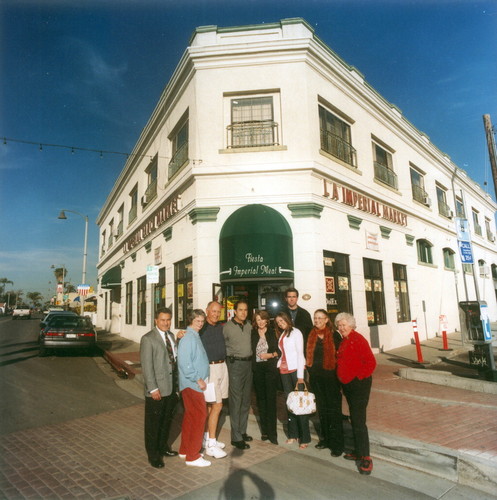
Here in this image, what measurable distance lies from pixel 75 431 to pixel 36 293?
148412 mm

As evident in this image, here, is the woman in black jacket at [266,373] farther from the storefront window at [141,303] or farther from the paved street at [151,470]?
the storefront window at [141,303]

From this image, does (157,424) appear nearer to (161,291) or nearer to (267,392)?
(267,392)

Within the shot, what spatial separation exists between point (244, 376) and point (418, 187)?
15.4m

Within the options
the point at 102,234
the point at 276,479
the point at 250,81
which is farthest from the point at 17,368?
the point at 102,234

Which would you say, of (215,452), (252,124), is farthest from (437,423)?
(252,124)

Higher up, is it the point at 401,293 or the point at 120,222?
the point at 120,222

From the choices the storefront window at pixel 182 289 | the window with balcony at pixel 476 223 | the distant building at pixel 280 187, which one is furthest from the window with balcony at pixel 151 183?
the window with balcony at pixel 476 223

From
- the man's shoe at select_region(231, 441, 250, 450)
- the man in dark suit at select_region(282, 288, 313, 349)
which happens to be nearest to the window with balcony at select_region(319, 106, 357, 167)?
the man in dark suit at select_region(282, 288, 313, 349)

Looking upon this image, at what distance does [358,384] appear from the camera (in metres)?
4.04

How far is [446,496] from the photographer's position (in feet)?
11.2

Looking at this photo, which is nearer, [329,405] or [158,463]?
[158,463]

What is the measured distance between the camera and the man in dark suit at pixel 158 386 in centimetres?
414

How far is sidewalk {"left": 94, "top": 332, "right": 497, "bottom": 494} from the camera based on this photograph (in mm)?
3734

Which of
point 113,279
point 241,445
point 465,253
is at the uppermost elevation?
point 113,279
